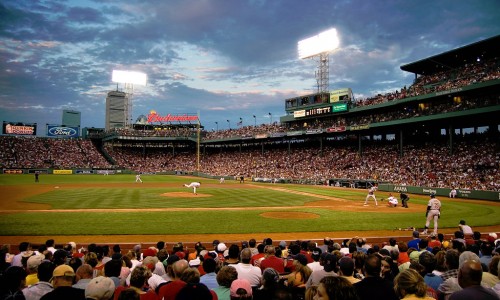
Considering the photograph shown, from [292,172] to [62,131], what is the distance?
70394 mm

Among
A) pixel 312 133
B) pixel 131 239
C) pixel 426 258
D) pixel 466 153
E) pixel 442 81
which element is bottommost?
pixel 131 239

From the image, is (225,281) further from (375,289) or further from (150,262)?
(150,262)

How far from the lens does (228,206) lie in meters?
27.3

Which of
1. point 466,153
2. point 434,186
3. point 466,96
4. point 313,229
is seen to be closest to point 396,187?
point 434,186

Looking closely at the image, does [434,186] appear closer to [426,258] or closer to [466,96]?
[466,96]

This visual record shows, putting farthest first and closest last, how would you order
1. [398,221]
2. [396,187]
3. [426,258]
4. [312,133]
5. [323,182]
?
[312,133]
[323,182]
[396,187]
[398,221]
[426,258]

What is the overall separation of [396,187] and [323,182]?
42.4 feet

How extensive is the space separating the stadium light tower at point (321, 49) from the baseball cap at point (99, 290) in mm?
62577

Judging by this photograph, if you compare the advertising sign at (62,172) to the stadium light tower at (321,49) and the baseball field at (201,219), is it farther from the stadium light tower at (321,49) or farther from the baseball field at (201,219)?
the stadium light tower at (321,49)

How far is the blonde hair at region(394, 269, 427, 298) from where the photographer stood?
4.12m

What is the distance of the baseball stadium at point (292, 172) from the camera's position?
18.6 metres

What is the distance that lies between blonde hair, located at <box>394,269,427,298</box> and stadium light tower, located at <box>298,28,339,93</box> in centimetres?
6170

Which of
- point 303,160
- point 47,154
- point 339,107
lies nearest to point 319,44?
point 339,107

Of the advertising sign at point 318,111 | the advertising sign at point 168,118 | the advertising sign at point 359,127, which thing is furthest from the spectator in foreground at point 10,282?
the advertising sign at point 168,118
